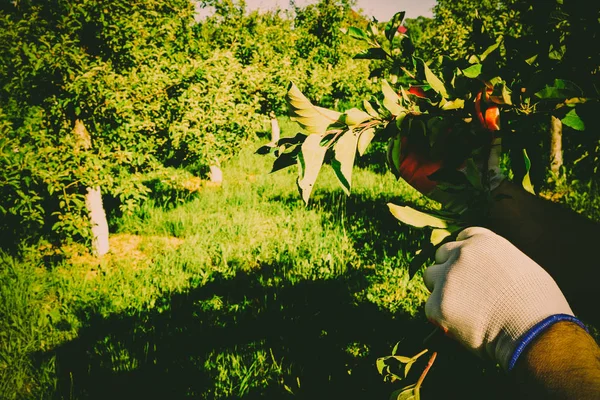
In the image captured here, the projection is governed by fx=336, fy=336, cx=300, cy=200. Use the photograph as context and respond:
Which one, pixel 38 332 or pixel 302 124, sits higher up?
pixel 302 124

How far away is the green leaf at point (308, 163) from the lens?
0.78 m

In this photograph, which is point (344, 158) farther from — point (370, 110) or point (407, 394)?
point (407, 394)

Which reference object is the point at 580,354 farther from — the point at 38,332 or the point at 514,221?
the point at 38,332

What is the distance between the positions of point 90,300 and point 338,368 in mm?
2293

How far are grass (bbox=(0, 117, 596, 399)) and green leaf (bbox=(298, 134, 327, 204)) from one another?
2.72 feet

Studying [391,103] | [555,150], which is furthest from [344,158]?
[555,150]

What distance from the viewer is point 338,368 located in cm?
224

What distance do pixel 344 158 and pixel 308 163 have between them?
0.10 meters

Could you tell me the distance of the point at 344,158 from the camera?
835 millimetres

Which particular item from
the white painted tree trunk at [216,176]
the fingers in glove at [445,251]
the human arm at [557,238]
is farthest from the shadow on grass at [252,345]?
the white painted tree trunk at [216,176]

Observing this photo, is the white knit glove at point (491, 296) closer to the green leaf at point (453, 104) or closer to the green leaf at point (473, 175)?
the green leaf at point (473, 175)

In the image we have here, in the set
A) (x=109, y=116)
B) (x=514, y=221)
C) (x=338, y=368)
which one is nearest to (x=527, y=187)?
(x=514, y=221)

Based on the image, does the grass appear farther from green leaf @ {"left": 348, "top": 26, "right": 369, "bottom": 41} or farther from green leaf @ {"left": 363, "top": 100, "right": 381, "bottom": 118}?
green leaf @ {"left": 348, "top": 26, "right": 369, "bottom": 41}

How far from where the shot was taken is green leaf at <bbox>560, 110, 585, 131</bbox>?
0.83 m
